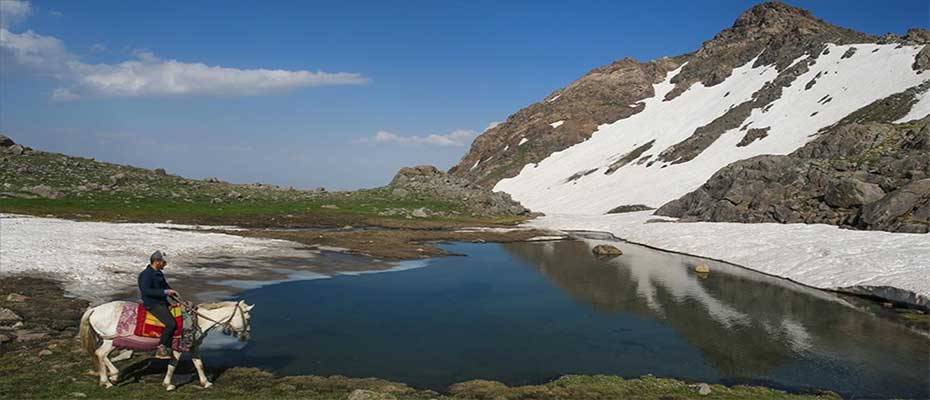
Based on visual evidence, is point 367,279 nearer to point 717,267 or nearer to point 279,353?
point 279,353

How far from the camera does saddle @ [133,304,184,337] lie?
17.4 metres

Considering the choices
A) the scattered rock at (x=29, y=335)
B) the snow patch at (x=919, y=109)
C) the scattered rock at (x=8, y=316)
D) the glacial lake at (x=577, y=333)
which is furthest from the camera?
the snow patch at (x=919, y=109)

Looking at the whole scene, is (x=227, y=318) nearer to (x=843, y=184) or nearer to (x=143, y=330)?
(x=143, y=330)

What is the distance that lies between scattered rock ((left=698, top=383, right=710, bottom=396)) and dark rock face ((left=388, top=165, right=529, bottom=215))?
89.8 metres

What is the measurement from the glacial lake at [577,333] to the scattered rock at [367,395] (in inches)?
107

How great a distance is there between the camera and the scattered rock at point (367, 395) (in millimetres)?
17000

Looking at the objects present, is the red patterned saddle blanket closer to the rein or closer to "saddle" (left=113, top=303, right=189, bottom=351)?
"saddle" (left=113, top=303, right=189, bottom=351)

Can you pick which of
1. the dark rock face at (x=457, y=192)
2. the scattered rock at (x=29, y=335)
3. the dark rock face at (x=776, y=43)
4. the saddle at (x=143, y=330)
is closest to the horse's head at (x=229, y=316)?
the saddle at (x=143, y=330)

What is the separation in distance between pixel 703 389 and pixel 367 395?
41.5 feet

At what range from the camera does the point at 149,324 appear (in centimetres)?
1761

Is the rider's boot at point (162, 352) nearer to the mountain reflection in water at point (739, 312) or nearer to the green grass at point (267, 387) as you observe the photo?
the green grass at point (267, 387)

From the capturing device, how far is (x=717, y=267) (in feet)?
169

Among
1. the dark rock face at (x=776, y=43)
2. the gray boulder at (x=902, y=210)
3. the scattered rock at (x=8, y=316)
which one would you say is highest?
the dark rock face at (x=776, y=43)

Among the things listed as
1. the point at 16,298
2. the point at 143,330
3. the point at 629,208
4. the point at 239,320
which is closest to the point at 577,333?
the point at 239,320
